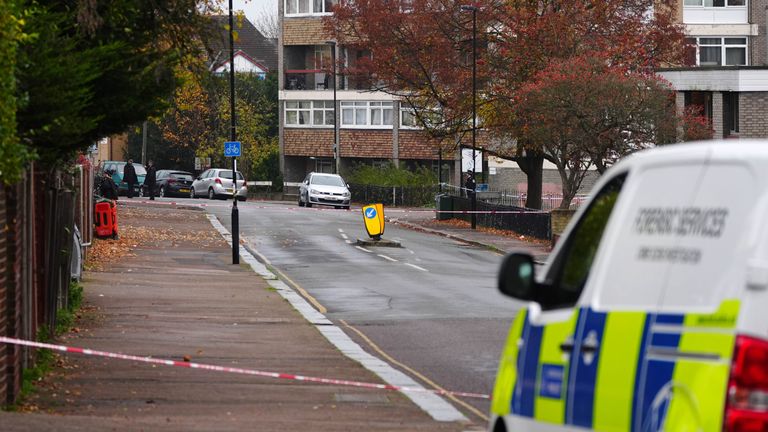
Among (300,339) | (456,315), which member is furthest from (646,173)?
(456,315)

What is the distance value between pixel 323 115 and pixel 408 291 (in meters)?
59.4

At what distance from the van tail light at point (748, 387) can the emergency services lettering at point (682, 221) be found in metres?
0.54

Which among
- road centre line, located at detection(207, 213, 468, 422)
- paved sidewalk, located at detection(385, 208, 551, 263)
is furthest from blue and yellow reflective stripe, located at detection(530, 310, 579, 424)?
paved sidewalk, located at detection(385, 208, 551, 263)

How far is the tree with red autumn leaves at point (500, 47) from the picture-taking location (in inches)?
1866

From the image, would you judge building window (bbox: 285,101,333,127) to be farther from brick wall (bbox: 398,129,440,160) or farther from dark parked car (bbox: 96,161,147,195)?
dark parked car (bbox: 96,161,147,195)

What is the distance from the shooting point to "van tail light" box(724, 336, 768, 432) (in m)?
4.46

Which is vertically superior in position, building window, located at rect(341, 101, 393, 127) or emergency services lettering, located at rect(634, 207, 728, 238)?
building window, located at rect(341, 101, 393, 127)

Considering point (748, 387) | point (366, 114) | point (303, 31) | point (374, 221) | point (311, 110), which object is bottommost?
point (374, 221)

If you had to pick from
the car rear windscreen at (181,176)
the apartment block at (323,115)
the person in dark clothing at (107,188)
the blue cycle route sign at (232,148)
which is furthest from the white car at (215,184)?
the blue cycle route sign at (232,148)

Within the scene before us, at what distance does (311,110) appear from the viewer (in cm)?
8450

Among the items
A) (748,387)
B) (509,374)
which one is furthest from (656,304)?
(509,374)

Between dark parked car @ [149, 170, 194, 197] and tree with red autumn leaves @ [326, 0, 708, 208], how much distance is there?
20.0 metres

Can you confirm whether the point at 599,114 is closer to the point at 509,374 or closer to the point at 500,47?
the point at 500,47

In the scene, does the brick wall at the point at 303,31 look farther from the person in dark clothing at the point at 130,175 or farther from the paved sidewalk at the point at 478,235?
the paved sidewalk at the point at 478,235
